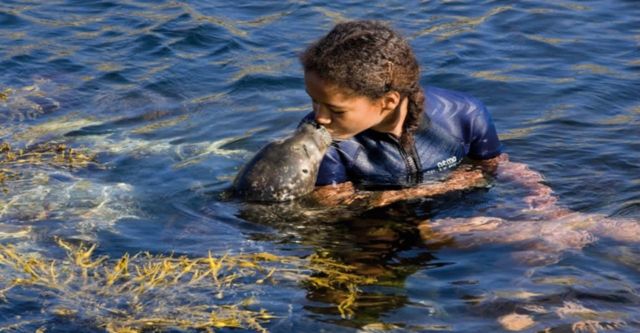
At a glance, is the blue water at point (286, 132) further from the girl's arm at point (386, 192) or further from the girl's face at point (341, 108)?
the girl's face at point (341, 108)

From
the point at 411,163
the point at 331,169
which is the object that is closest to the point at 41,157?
the point at 331,169

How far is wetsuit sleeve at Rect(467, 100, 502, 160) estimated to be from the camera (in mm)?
6543

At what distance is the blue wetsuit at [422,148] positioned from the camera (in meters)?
6.38

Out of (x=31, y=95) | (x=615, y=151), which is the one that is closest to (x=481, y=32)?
(x=615, y=151)

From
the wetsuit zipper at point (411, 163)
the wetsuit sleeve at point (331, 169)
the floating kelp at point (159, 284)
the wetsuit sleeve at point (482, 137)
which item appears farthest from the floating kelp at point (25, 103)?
the wetsuit sleeve at point (482, 137)

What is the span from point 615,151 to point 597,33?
334cm

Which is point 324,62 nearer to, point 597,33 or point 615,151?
point 615,151

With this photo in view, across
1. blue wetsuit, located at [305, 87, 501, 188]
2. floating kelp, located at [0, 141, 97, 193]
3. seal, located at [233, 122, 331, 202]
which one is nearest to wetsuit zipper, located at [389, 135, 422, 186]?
blue wetsuit, located at [305, 87, 501, 188]

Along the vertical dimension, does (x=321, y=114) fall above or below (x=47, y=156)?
above

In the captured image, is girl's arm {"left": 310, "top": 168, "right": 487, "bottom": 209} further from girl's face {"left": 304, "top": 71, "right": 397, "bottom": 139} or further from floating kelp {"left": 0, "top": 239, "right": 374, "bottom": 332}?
floating kelp {"left": 0, "top": 239, "right": 374, "bottom": 332}

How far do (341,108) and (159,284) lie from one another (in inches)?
55.4

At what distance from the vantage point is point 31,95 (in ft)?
30.4

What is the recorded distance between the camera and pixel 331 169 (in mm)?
6359

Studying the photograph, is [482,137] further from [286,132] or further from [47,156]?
[47,156]
